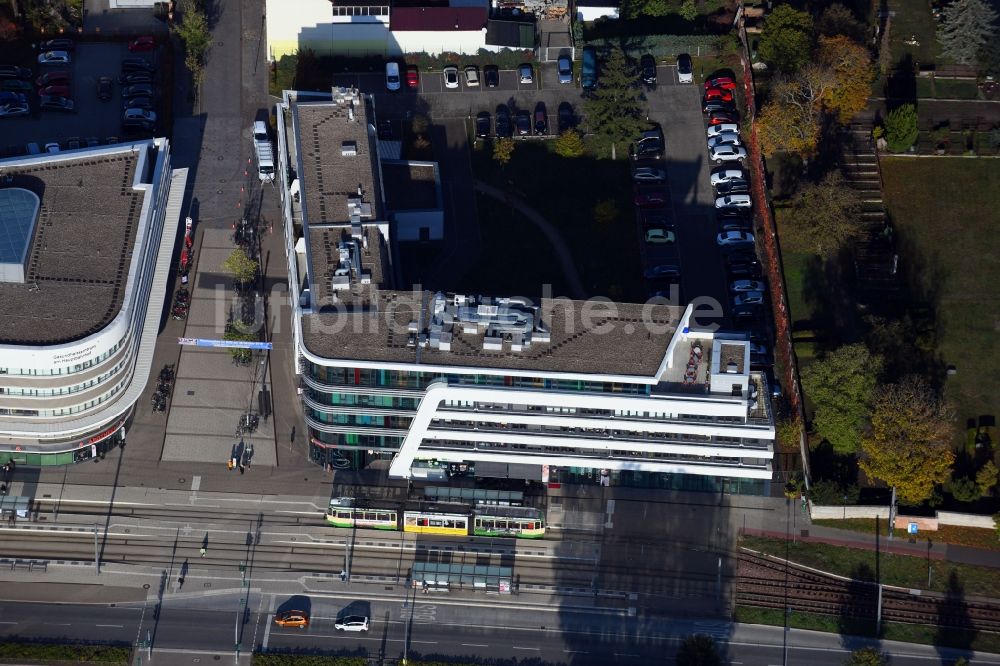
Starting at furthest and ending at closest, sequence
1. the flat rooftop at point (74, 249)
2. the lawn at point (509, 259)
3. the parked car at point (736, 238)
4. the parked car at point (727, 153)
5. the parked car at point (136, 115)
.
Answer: the parked car at point (136, 115)
the parked car at point (727, 153)
the parked car at point (736, 238)
the lawn at point (509, 259)
the flat rooftop at point (74, 249)

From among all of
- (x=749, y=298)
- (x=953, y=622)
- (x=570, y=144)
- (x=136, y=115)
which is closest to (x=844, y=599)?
(x=953, y=622)

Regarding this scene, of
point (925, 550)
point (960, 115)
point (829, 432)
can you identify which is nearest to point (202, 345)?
point (829, 432)

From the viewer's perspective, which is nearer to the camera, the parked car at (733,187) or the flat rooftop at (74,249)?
the flat rooftop at (74,249)

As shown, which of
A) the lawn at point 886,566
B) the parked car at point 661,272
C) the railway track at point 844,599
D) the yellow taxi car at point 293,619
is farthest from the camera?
the parked car at point 661,272

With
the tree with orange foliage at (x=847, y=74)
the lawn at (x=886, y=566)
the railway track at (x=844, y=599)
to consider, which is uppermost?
the tree with orange foliage at (x=847, y=74)

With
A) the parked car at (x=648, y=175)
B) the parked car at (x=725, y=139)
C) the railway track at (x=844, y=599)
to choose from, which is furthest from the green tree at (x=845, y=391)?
the parked car at (x=725, y=139)

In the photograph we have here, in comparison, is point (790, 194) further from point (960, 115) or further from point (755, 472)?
point (755, 472)

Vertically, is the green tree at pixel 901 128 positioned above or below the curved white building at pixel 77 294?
above

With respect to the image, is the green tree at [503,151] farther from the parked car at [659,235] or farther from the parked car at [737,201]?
the parked car at [737,201]
